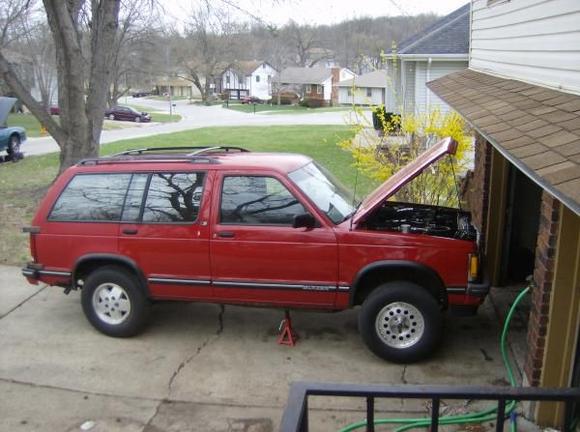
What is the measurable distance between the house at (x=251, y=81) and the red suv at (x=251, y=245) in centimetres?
9492

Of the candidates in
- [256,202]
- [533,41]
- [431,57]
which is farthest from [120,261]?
[431,57]

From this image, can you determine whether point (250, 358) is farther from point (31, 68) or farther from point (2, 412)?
point (31, 68)

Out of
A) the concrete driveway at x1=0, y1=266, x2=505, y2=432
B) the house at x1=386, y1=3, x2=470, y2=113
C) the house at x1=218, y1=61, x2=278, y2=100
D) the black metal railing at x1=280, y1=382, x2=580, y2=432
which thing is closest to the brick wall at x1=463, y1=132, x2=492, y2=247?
the concrete driveway at x1=0, y1=266, x2=505, y2=432

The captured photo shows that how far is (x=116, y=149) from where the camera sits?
2406 centimetres

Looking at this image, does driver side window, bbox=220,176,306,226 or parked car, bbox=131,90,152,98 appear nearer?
driver side window, bbox=220,176,306,226

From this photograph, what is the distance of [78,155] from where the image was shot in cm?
1227

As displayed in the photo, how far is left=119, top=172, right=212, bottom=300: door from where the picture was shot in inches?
213

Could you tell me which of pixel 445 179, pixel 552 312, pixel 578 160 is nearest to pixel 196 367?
pixel 552 312

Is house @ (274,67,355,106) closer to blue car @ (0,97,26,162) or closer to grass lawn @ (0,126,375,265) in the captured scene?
grass lawn @ (0,126,375,265)

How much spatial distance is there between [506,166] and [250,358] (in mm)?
3979

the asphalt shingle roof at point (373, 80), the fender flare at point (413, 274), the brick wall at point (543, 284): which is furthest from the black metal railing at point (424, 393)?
the asphalt shingle roof at point (373, 80)

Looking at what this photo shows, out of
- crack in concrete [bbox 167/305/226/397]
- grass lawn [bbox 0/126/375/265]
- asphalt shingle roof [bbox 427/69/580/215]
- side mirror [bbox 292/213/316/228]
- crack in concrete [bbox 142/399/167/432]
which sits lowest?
crack in concrete [bbox 142/399/167/432]

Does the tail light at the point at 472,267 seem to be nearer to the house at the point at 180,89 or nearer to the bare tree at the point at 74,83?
the bare tree at the point at 74,83

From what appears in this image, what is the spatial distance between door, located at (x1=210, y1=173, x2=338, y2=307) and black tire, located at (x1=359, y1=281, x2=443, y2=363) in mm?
400
